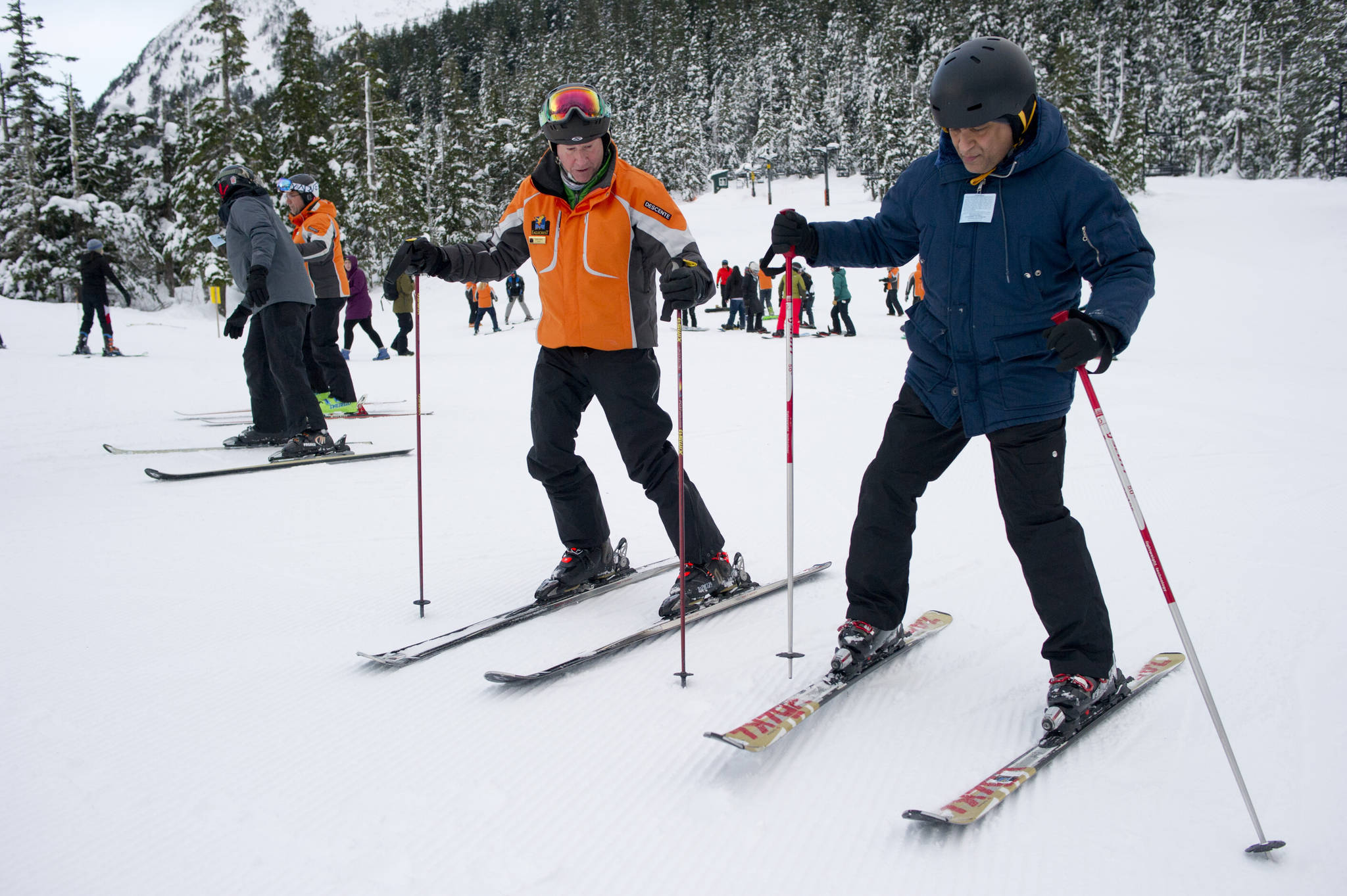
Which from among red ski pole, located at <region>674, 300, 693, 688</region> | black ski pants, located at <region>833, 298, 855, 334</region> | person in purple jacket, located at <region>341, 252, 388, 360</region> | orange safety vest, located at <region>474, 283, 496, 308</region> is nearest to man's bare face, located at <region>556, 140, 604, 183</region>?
red ski pole, located at <region>674, 300, 693, 688</region>

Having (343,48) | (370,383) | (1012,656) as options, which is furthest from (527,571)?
(343,48)

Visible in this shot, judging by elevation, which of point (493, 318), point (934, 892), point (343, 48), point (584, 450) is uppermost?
point (343, 48)

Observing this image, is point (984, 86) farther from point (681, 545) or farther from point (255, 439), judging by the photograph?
point (255, 439)

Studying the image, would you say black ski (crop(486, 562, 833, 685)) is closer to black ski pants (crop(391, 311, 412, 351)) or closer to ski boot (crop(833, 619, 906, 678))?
ski boot (crop(833, 619, 906, 678))

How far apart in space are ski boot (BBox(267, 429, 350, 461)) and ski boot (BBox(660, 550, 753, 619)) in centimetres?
356

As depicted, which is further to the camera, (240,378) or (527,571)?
(240,378)

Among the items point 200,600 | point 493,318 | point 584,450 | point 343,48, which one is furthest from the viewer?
point 343,48

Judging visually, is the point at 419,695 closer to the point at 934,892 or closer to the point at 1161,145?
the point at 934,892

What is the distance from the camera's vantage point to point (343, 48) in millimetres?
37156

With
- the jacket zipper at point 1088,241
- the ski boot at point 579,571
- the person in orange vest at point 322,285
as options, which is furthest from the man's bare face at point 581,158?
the person in orange vest at point 322,285

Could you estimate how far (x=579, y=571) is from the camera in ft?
10.8

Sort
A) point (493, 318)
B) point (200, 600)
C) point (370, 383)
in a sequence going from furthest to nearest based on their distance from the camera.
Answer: point (493, 318)
point (370, 383)
point (200, 600)

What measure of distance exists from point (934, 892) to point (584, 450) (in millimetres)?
4910

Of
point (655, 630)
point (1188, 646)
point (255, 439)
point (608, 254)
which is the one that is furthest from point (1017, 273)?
point (255, 439)
